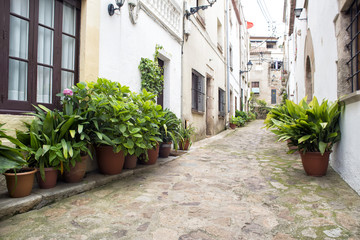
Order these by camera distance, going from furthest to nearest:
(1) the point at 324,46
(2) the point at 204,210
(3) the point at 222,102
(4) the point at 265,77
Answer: (4) the point at 265,77
(3) the point at 222,102
(1) the point at 324,46
(2) the point at 204,210

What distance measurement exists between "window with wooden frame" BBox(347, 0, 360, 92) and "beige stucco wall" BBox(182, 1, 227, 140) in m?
3.52

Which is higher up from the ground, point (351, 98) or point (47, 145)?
point (351, 98)

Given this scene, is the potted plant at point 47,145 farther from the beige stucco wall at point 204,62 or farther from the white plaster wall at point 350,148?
the beige stucco wall at point 204,62

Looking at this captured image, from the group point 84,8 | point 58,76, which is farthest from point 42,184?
point 84,8

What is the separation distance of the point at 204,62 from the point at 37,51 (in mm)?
6259

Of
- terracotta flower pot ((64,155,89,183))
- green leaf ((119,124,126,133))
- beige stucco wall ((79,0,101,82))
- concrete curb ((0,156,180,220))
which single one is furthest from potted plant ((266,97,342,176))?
beige stucco wall ((79,0,101,82))

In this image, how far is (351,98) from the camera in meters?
2.81

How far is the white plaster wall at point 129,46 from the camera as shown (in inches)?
147

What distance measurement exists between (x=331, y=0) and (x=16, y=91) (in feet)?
14.5

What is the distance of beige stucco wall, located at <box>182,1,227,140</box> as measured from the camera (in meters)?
7.03

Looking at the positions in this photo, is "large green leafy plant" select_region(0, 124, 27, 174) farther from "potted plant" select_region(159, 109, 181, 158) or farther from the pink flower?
"potted plant" select_region(159, 109, 181, 158)

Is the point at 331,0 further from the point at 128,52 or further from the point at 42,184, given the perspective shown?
the point at 42,184

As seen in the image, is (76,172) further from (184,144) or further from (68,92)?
(184,144)

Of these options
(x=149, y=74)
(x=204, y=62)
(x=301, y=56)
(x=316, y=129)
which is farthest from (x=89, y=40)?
(x=301, y=56)
